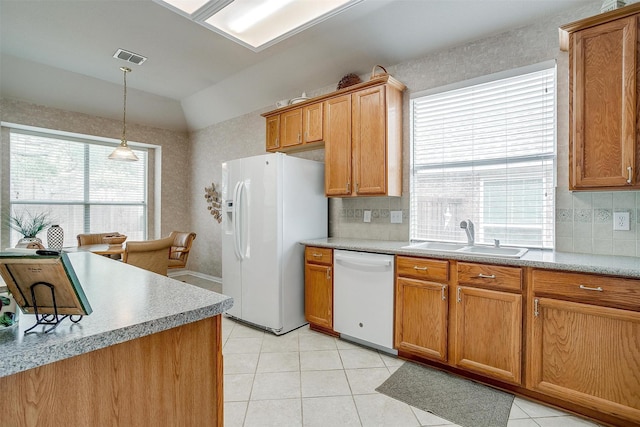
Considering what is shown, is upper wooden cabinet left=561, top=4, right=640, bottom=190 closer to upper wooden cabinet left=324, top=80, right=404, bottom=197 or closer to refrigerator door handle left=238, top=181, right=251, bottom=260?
upper wooden cabinet left=324, top=80, right=404, bottom=197

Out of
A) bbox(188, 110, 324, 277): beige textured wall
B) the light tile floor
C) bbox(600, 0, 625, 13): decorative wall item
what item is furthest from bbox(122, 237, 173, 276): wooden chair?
bbox(600, 0, 625, 13): decorative wall item

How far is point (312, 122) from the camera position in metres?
3.39

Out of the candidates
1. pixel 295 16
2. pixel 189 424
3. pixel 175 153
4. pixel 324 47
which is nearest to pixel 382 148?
pixel 324 47

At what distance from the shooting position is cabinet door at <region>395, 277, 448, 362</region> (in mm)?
2309

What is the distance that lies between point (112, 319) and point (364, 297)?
212 cm

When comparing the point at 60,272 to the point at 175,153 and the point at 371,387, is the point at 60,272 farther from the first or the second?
the point at 175,153

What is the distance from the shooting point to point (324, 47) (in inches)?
126

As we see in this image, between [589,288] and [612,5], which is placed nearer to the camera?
[589,288]

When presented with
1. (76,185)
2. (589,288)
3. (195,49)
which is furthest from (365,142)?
(76,185)

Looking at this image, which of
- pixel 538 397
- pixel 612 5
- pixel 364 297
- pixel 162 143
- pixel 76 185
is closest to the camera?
pixel 612 5

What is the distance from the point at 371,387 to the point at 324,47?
10.2 feet

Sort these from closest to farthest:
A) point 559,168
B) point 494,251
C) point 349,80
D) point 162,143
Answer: point 559,168 → point 494,251 → point 349,80 → point 162,143

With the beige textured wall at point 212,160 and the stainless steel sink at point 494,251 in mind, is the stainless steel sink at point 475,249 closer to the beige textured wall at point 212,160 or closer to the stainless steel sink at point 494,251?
the stainless steel sink at point 494,251

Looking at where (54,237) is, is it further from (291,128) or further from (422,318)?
(422,318)
